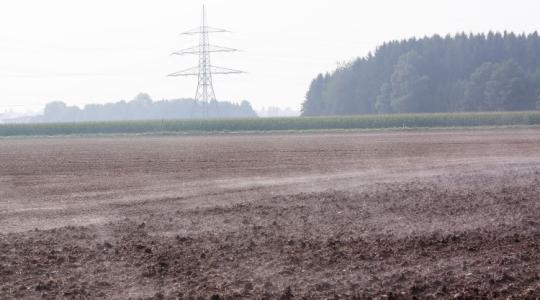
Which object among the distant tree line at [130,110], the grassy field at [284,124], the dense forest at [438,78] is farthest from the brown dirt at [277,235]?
the distant tree line at [130,110]

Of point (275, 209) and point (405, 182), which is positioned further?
point (405, 182)

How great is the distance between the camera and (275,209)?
1164 centimetres

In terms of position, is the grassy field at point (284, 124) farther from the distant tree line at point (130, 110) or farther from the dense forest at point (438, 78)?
the distant tree line at point (130, 110)

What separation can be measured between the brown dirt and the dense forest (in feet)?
251

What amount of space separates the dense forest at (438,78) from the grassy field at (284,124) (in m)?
29.2

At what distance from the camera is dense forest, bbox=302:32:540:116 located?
293 ft

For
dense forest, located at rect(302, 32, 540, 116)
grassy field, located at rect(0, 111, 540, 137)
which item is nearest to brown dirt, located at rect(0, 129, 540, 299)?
grassy field, located at rect(0, 111, 540, 137)

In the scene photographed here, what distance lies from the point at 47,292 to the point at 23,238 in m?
3.04

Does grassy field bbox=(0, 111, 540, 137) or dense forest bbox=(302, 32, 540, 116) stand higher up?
dense forest bbox=(302, 32, 540, 116)

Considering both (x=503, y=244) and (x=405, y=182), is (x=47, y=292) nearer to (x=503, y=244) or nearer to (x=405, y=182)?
(x=503, y=244)

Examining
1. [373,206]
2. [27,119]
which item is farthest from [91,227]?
[27,119]

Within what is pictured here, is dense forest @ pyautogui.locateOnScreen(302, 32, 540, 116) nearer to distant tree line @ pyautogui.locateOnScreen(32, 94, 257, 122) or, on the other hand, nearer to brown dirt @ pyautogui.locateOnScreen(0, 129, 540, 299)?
distant tree line @ pyautogui.locateOnScreen(32, 94, 257, 122)

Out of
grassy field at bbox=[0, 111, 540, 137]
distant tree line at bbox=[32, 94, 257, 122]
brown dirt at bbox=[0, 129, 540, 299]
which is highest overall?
distant tree line at bbox=[32, 94, 257, 122]

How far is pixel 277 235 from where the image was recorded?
9.24 m
